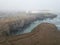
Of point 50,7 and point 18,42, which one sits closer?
point 18,42

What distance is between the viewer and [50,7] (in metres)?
2.02

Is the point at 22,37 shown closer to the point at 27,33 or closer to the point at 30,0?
the point at 27,33

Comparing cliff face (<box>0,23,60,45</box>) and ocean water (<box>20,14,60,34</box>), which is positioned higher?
ocean water (<box>20,14,60,34</box>)

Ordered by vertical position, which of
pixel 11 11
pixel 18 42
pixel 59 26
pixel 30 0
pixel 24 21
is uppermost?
pixel 30 0

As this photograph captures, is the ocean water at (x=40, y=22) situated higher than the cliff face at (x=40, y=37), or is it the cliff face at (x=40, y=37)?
the ocean water at (x=40, y=22)

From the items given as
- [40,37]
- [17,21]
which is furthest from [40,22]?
[17,21]

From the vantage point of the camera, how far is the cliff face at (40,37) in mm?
1870

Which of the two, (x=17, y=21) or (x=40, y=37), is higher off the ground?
(x=17, y=21)

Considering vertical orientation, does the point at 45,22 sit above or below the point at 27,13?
below

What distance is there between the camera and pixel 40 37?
6.42 feet

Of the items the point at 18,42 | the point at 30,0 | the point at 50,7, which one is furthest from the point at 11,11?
the point at 50,7

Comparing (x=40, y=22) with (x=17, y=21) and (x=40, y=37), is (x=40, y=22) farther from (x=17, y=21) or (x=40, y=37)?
(x=17, y=21)

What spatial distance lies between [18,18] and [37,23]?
11.7 inches

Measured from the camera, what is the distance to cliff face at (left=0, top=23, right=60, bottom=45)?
1870 millimetres
